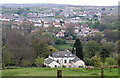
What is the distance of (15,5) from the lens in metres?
91.9

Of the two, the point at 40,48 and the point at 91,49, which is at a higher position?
the point at 40,48

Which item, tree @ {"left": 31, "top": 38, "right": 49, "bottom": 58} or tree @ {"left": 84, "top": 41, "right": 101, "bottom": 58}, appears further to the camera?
tree @ {"left": 84, "top": 41, "right": 101, "bottom": 58}

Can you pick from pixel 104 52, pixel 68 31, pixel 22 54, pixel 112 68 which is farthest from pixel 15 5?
pixel 112 68

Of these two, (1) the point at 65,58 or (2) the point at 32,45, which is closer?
(1) the point at 65,58

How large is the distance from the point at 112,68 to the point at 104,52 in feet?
57.7

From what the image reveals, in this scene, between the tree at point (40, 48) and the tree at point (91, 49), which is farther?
the tree at point (91, 49)

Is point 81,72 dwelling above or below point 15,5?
below

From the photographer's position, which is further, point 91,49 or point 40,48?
point 91,49

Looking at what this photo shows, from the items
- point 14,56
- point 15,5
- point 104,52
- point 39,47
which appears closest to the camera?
point 14,56

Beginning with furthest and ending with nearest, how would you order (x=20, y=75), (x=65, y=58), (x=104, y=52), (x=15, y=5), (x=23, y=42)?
(x=15, y=5)
(x=104, y=52)
(x=23, y=42)
(x=65, y=58)
(x=20, y=75)

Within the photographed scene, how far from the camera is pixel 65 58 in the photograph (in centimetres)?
1792

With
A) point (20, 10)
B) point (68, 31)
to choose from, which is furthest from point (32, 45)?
point (20, 10)

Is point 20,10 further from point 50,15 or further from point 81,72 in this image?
point 81,72

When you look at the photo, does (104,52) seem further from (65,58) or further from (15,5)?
(15,5)
